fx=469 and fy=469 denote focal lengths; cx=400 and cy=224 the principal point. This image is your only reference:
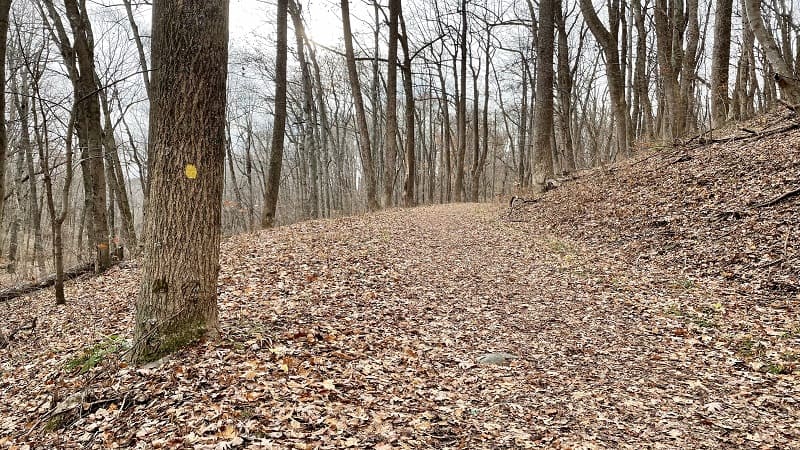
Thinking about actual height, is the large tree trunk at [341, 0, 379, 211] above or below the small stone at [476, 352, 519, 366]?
above

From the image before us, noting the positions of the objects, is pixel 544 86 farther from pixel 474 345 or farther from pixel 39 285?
pixel 39 285

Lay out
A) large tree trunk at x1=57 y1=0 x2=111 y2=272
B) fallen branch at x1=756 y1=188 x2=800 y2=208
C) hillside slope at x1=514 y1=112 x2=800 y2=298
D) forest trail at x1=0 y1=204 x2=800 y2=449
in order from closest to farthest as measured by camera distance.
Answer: forest trail at x1=0 y1=204 x2=800 y2=449 < hillside slope at x1=514 y1=112 x2=800 y2=298 < fallen branch at x1=756 y1=188 x2=800 y2=208 < large tree trunk at x1=57 y1=0 x2=111 y2=272

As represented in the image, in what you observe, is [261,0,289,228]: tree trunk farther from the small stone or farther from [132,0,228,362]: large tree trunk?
the small stone

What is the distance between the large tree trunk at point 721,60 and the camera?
12.4 metres

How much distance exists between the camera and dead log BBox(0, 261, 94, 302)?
36.1 ft

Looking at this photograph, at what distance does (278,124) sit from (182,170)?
10.1 meters

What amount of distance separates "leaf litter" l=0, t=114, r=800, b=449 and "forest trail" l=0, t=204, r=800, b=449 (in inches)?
0.9

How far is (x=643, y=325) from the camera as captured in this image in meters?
5.97

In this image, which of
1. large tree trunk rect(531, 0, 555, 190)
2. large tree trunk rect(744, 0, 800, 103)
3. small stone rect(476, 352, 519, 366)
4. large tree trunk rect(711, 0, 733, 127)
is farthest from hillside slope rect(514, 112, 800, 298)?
small stone rect(476, 352, 519, 366)

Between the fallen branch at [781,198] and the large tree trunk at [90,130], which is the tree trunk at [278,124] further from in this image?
the fallen branch at [781,198]

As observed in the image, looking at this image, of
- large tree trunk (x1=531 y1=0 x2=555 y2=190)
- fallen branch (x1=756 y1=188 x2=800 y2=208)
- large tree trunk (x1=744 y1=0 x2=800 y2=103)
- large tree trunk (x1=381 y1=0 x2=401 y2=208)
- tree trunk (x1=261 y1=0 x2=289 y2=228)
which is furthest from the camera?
large tree trunk (x1=381 y1=0 x2=401 y2=208)

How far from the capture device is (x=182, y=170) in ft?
14.2

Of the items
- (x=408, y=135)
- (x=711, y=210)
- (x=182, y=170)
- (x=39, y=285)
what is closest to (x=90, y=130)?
(x=39, y=285)

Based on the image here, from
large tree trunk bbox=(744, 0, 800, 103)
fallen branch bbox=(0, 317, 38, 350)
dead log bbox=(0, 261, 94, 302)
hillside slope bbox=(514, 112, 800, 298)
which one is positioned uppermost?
large tree trunk bbox=(744, 0, 800, 103)
